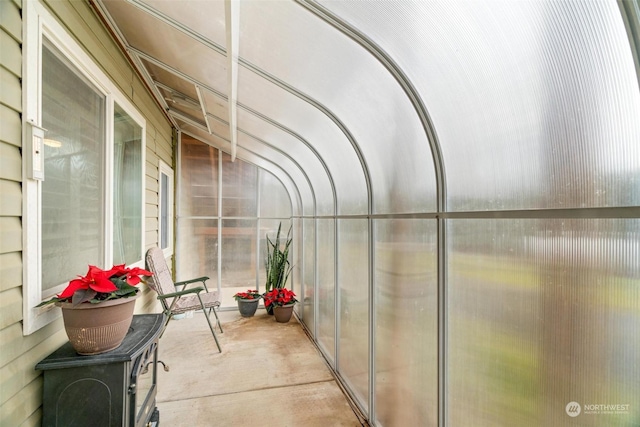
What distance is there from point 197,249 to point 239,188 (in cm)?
120

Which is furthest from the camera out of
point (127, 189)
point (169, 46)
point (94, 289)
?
point (127, 189)

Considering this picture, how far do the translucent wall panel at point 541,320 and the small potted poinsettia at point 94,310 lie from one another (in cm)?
152

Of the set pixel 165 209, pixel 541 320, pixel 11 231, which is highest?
pixel 165 209

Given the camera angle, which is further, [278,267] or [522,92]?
[278,267]

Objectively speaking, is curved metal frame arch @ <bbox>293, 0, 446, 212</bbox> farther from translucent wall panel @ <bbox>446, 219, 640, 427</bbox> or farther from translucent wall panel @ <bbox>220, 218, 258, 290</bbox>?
translucent wall panel @ <bbox>220, 218, 258, 290</bbox>

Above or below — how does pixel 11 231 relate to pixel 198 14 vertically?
below

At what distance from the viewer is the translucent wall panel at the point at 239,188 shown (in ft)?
16.0

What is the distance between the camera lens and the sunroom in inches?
29.5

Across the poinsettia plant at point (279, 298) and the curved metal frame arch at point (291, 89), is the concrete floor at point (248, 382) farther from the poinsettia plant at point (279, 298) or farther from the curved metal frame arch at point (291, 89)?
the curved metal frame arch at point (291, 89)

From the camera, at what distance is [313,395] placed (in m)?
2.46

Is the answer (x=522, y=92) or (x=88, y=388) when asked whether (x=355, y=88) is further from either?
(x=88, y=388)

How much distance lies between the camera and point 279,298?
4250 mm

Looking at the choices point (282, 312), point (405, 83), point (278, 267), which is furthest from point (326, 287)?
point (405, 83)

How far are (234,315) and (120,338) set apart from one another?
3230mm
